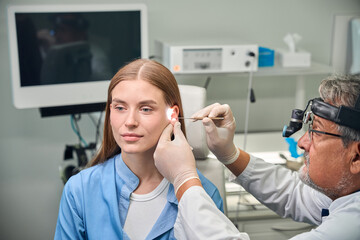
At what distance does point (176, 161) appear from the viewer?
1306mm

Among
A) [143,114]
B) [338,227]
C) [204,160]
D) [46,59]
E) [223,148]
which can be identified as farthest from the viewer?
[46,59]

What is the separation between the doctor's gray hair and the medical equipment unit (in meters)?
1.05

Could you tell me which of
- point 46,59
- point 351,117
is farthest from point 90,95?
point 351,117

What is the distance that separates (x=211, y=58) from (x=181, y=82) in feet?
1.61

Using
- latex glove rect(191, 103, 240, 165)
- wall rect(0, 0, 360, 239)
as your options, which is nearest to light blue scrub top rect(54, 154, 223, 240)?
latex glove rect(191, 103, 240, 165)

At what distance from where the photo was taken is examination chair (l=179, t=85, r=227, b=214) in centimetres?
165

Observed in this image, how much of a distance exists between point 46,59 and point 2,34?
50cm

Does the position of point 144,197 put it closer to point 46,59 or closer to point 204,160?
point 204,160

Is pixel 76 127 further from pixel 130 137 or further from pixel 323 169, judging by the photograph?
pixel 323 169

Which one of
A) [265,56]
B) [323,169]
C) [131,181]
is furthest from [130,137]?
[265,56]

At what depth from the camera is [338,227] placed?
118 centimetres

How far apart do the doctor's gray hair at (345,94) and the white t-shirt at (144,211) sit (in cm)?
58

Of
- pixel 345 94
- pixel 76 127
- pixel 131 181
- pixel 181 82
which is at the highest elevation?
pixel 345 94

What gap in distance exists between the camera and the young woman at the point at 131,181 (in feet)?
4.56
